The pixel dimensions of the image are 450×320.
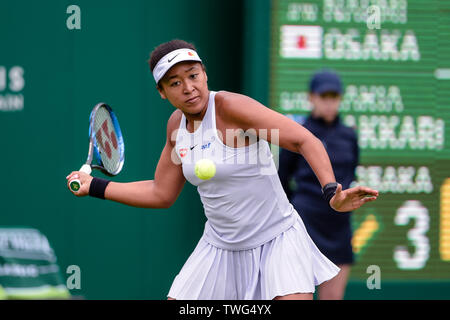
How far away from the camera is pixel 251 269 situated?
10.8 ft

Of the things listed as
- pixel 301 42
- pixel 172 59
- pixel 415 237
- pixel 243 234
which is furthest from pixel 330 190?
pixel 415 237

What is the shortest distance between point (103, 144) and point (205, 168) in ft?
2.45

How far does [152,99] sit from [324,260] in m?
2.54

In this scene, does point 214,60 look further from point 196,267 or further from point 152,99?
point 196,267

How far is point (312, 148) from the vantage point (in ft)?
10.1

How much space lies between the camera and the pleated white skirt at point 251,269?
10.5 ft

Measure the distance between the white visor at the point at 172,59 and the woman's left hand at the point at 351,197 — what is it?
0.82 metres

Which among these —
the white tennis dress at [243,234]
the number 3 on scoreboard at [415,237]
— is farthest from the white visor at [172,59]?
the number 3 on scoreboard at [415,237]

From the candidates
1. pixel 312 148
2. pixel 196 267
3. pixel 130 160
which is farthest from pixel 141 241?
pixel 312 148

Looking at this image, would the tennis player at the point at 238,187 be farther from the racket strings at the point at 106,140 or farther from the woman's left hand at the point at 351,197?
the racket strings at the point at 106,140

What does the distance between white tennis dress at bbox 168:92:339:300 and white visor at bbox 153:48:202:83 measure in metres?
0.19

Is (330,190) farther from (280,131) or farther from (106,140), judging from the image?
(106,140)

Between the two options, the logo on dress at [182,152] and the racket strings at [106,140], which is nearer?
the logo on dress at [182,152]

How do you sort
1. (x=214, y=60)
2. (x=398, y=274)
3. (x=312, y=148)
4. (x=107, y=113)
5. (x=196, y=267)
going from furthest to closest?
(x=214, y=60) → (x=398, y=274) → (x=107, y=113) → (x=196, y=267) → (x=312, y=148)
